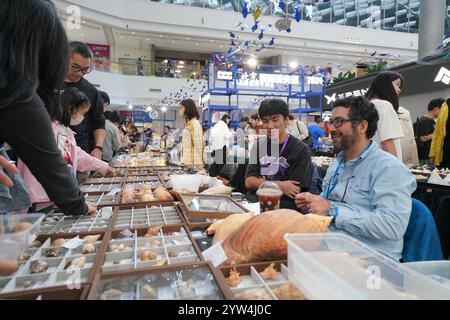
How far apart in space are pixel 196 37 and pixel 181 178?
15.4m

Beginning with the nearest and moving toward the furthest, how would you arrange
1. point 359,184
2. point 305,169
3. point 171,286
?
point 171,286 < point 359,184 < point 305,169

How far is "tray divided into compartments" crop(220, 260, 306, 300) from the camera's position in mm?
733

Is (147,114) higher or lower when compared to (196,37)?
lower

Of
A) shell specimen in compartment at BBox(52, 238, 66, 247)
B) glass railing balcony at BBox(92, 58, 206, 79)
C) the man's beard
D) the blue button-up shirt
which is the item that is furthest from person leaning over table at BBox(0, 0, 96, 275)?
glass railing balcony at BBox(92, 58, 206, 79)

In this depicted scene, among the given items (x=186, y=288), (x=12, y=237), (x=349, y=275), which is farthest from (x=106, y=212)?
(x=349, y=275)

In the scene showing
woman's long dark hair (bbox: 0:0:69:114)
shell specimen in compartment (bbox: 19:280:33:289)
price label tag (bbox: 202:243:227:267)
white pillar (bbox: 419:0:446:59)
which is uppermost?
white pillar (bbox: 419:0:446:59)

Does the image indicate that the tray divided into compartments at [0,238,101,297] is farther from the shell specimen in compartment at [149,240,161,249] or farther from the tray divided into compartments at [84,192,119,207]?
the tray divided into compartments at [84,192,119,207]

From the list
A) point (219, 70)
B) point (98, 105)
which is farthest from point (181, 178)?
point (219, 70)

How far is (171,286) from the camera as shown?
0.78 meters

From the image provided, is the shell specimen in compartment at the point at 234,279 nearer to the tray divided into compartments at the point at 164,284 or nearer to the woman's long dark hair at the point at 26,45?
the tray divided into compartments at the point at 164,284

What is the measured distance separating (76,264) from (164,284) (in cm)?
30

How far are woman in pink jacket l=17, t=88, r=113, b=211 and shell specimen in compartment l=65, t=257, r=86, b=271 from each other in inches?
24.6

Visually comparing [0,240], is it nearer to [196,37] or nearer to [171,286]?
[171,286]

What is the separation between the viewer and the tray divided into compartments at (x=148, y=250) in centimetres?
90
